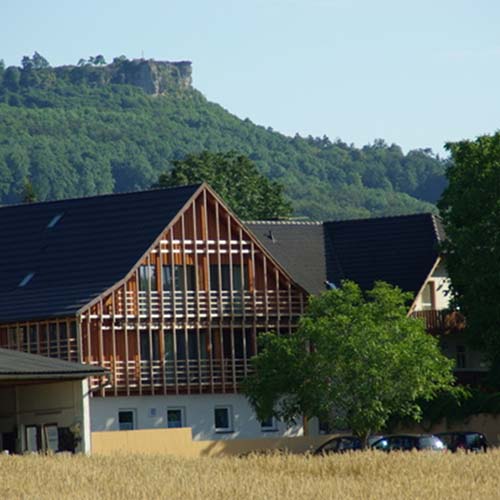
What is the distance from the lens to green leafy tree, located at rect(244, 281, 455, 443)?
64875 millimetres

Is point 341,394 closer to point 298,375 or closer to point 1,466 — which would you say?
point 298,375

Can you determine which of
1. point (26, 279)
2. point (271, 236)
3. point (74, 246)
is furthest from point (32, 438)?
point (271, 236)

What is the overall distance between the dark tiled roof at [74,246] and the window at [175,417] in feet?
18.0

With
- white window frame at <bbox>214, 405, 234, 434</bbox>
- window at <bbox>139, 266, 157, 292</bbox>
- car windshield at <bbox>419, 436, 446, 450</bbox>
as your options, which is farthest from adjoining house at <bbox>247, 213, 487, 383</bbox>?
car windshield at <bbox>419, 436, 446, 450</bbox>

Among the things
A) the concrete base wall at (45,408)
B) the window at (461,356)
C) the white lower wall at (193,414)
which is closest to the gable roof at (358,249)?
the window at (461,356)

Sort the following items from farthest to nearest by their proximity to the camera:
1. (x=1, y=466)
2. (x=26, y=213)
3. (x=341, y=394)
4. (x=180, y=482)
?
(x=26, y=213) < (x=341, y=394) < (x=1, y=466) < (x=180, y=482)

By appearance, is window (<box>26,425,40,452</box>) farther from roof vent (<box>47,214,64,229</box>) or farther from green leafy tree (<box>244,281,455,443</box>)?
roof vent (<box>47,214,64,229</box>)

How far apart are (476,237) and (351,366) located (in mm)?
8838

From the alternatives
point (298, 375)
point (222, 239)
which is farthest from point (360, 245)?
point (298, 375)

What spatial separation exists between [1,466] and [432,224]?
37.2 meters

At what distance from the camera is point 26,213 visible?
7575 cm

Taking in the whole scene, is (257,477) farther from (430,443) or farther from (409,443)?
(409,443)

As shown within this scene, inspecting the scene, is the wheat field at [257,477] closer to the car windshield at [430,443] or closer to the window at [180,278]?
the car windshield at [430,443]

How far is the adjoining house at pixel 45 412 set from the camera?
62.4 meters
